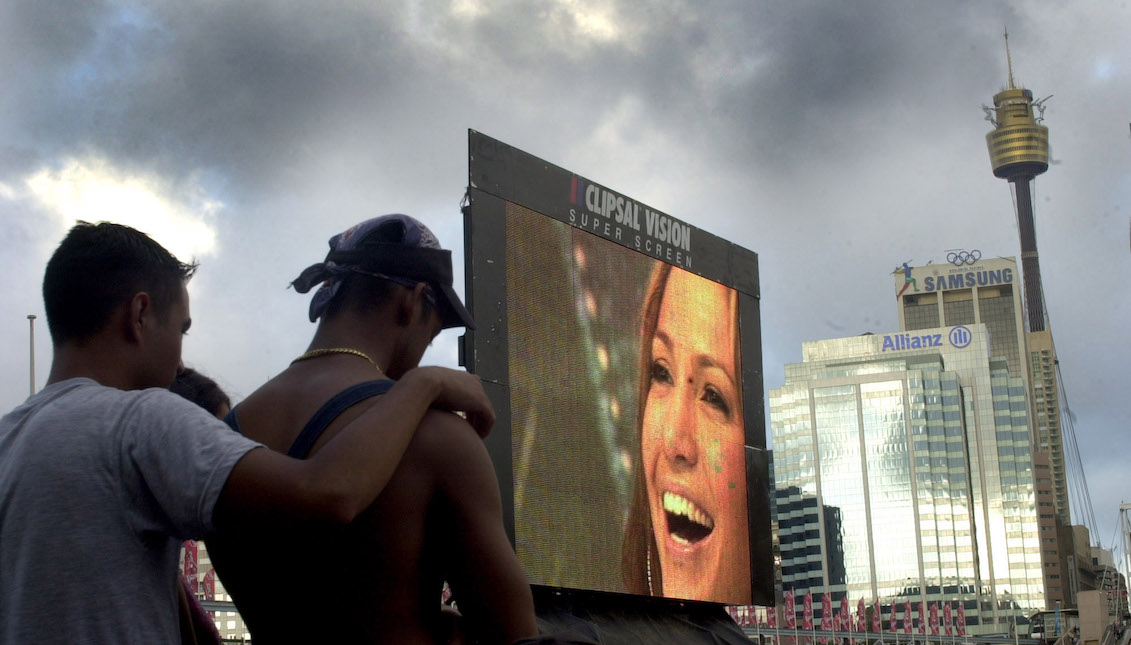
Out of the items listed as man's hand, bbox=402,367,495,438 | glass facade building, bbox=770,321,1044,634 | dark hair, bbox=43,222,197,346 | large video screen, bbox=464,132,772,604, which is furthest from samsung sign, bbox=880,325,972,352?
dark hair, bbox=43,222,197,346

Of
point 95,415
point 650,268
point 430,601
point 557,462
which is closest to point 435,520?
point 430,601

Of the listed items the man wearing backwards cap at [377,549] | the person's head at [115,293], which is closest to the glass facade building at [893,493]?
the man wearing backwards cap at [377,549]

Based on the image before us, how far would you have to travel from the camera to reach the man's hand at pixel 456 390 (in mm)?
2148

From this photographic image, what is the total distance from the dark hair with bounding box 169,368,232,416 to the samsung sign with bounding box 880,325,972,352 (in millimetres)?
130750

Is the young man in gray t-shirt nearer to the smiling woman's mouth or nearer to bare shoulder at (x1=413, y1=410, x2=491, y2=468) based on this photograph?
bare shoulder at (x1=413, y1=410, x2=491, y2=468)

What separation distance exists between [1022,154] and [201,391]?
7304 inches

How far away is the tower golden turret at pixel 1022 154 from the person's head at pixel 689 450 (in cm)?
17773

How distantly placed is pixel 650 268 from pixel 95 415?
7156 millimetres

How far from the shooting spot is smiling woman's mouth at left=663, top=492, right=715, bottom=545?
8695mm

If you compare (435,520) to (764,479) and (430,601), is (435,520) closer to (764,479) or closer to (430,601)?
(430,601)

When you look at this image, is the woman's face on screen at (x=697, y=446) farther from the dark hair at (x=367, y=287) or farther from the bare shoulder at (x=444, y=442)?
the bare shoulder at (x=444, y=442)

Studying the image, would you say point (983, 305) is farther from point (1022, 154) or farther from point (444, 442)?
point (444, 442)

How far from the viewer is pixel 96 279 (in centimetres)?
220

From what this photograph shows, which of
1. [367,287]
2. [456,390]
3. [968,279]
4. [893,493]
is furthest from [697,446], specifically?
[968,279]
